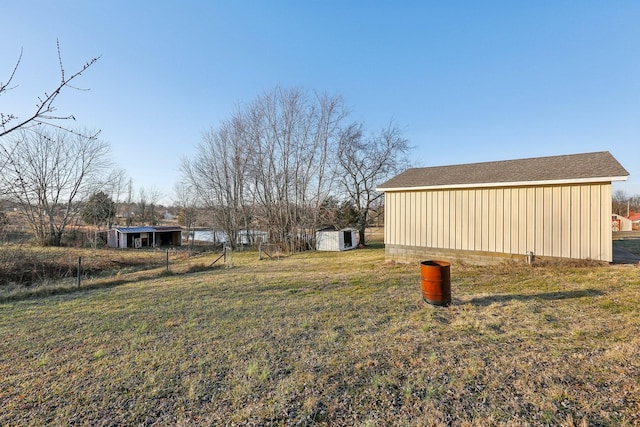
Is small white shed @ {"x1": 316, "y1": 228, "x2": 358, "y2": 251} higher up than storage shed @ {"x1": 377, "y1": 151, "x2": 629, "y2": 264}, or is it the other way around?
storage shed @ {"x1": 377, "y1": 151, "x2": 629, "y2": 264}

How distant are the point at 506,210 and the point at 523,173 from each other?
1.16 m

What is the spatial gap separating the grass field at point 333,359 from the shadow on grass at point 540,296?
0.10ft

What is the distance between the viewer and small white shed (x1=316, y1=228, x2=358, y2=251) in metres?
16.0

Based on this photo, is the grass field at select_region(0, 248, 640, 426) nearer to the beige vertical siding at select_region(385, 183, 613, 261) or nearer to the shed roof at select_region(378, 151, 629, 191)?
the beige vertical siding at select_region(385, 183, 613, 261)

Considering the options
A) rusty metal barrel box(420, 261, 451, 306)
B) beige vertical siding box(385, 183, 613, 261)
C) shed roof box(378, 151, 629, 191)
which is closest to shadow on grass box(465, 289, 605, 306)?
rusty metal barrel box(420, 261, 451, 306)

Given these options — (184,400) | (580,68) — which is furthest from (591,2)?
(184,400)

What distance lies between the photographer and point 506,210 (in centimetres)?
744

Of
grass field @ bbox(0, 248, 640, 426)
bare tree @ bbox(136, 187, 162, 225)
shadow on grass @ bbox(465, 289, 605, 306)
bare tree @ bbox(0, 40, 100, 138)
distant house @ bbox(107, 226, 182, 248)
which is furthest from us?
bare tree @ bbox(136, 187, 162, 225)

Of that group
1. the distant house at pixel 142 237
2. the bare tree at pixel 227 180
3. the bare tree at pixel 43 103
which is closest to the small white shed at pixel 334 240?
the bare tree at pixel 227 180

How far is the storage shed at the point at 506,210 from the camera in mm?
6430

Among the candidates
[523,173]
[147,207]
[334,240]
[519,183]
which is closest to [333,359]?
[519,183]

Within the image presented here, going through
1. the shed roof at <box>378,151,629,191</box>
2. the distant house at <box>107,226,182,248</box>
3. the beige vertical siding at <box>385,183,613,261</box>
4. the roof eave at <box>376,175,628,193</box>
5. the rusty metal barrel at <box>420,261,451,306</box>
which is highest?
the shed roof at <box>378,151,629,191</box>

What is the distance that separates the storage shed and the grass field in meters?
1.54

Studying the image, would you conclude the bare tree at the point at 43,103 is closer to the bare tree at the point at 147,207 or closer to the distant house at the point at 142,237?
the distant house at the point at 142,237
